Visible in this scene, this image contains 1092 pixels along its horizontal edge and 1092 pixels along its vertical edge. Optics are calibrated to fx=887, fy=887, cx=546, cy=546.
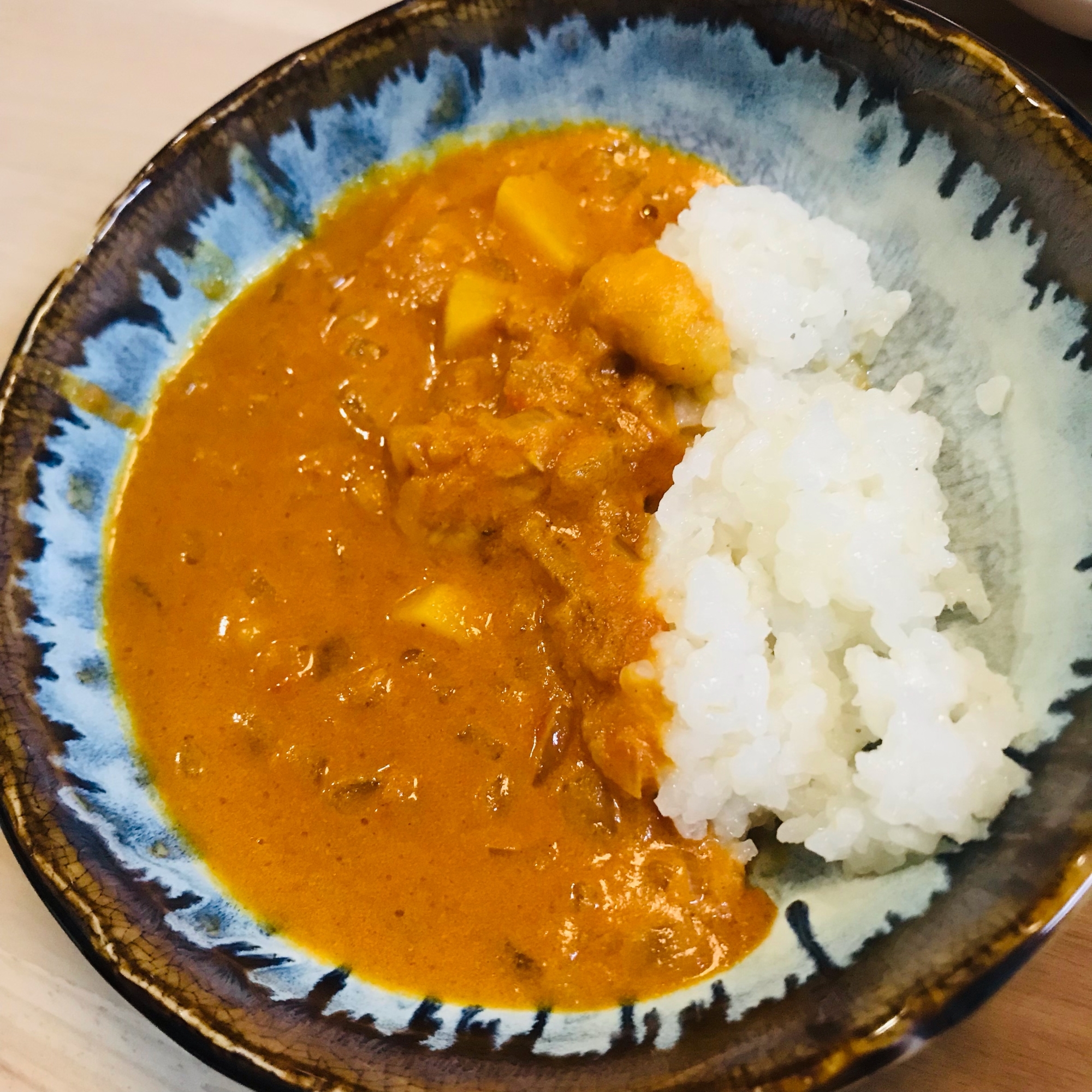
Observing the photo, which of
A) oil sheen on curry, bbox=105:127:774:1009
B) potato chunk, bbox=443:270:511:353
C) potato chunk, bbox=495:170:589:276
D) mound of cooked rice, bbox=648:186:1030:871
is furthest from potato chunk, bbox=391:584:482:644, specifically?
potato chunk, bbox=495:170:589:276

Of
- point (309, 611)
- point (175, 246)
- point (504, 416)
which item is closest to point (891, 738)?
point (504, 416)

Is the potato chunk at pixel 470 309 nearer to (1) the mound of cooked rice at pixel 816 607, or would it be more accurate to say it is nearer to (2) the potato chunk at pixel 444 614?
(1) the mound of cooked rice at pixel 816 607

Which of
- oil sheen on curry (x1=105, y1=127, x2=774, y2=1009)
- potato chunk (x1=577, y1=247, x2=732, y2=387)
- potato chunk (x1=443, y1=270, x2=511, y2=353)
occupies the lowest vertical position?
oil sheen on curry (x1=105, y1=127, x2=774, y2=1009)

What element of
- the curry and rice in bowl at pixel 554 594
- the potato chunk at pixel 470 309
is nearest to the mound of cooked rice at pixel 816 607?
the curry and rice in bowl at pixel 554 594

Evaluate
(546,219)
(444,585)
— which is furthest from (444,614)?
(546,219)

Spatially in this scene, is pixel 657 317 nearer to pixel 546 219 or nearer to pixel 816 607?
pixel 546 219

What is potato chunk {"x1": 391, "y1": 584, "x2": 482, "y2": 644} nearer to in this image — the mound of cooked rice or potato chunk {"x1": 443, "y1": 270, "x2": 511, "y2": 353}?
the mound of cooked rice

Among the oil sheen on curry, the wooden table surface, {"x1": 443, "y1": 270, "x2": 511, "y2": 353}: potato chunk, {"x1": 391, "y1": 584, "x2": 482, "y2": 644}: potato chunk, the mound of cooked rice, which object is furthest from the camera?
{"x1": 443, "y1": 270, "x2": 511, "y2": 353}: potato chunk
